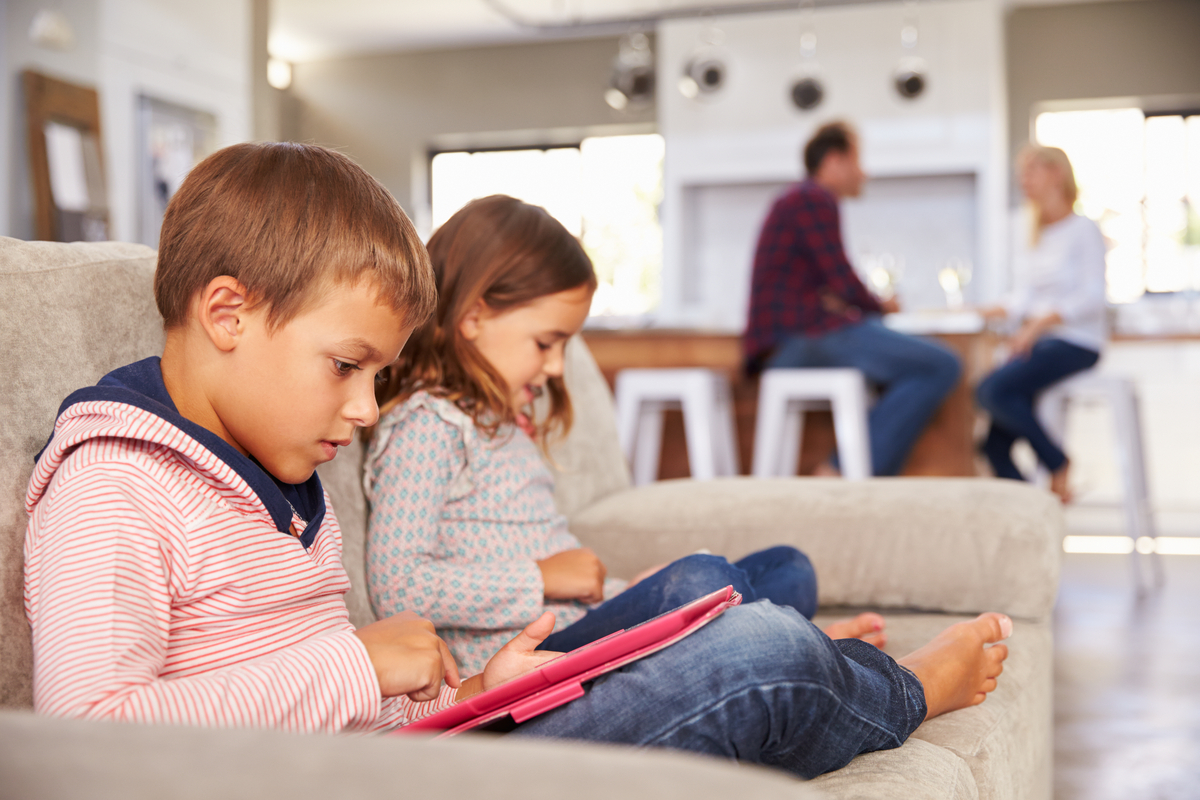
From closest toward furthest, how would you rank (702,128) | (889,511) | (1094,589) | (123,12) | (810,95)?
(889,511), (1094,589), (123,12), (810,95), (702,128)

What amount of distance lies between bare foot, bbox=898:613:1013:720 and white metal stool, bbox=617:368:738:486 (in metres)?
2.11

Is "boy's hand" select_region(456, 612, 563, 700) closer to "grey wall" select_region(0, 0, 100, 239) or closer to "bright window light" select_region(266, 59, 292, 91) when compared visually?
"grey wall" select_region(0, 0, 100, 239)

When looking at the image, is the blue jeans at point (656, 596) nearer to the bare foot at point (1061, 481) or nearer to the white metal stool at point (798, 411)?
the white metal stool at point (798, 411)

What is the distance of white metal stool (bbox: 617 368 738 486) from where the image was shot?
3.29m

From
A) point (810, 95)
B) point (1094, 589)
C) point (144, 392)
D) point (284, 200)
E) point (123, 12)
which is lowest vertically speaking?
point (1094, 589)

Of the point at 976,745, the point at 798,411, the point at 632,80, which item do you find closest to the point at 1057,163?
the point at 798,411

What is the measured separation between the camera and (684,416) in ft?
11.7

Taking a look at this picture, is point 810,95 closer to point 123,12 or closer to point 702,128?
point 702,128

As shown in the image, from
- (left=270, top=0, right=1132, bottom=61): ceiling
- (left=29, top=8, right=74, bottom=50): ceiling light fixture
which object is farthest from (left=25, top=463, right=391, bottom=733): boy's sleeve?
(left=270, top=0, right=1132, bottom=61): ceiling

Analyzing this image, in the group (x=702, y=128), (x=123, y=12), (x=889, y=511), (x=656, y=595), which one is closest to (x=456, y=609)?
(x=656, y=595)

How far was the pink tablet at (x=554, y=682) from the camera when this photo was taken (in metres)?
0.74

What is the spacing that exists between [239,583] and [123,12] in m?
4.55

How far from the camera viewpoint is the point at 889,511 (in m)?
1.55

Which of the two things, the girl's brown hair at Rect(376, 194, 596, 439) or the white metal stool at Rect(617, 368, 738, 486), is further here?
the white metal stool at Rect(617, 368, 738, 486)
